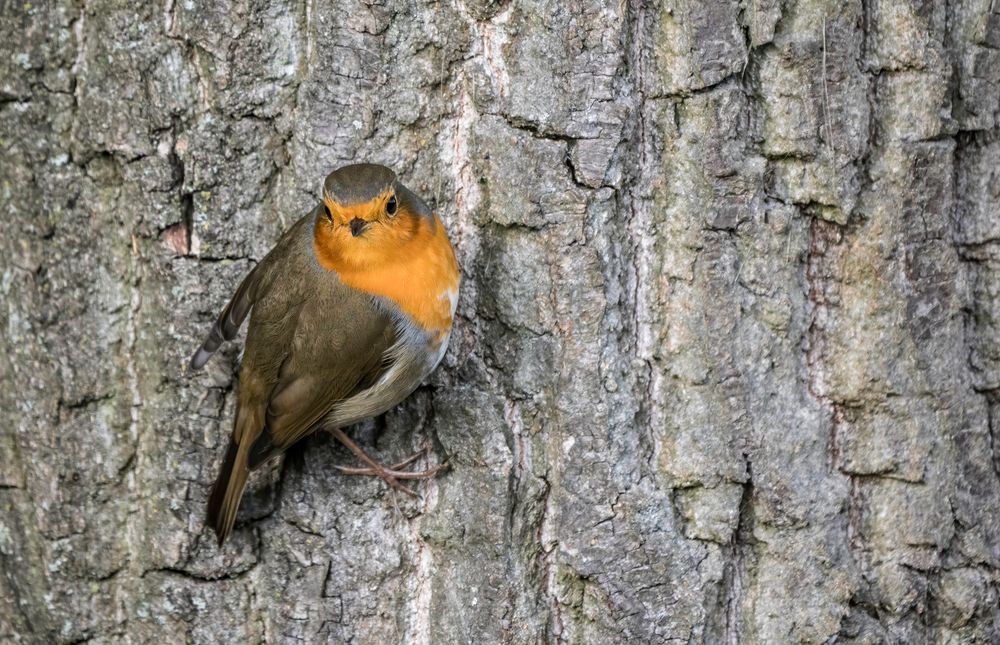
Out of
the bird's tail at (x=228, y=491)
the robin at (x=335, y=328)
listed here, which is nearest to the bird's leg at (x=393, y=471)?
the robin at (x=335, y=328)

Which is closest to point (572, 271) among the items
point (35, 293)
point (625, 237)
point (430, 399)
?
point (625, 237)

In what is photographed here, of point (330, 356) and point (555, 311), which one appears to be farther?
point (330, 356)

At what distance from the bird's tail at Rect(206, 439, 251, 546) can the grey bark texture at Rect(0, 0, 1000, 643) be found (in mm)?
106

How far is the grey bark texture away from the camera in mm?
2529

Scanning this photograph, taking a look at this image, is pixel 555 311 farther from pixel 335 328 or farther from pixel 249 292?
pixel 249 292

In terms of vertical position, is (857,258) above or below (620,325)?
above

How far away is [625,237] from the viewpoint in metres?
2.59

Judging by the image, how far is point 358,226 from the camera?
8.76 ft

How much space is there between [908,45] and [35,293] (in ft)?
8.12

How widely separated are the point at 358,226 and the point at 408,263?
0.61ft

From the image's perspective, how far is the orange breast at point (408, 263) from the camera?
2697 mm

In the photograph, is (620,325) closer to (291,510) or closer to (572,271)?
(572,271)

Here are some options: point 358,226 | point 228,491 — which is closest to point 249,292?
point 358,226

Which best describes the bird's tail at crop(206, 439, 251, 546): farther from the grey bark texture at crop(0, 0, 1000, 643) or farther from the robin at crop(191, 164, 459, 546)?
the grey bark texture at crop(0, 0, 1000, 643)
